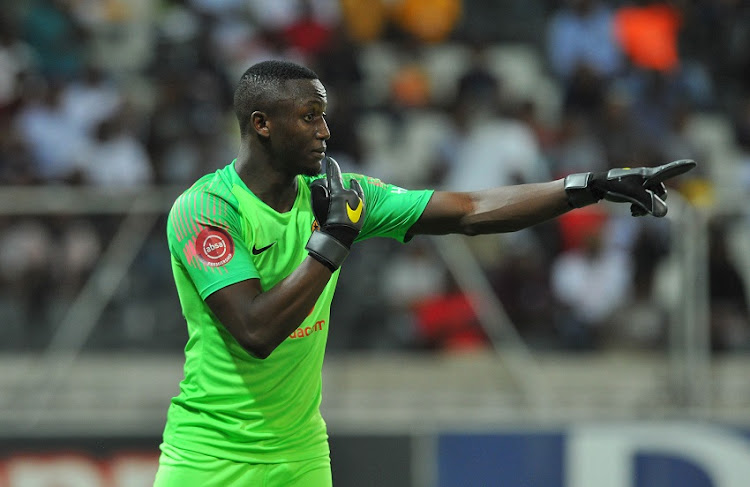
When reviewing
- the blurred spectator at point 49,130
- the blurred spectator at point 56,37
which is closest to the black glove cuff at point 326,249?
the blurred spectator at point 49,130

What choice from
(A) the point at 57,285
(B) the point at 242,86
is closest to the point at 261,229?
(B) the point at 242,86

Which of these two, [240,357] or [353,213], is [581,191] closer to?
[353,213]

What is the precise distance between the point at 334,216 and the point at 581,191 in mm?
917

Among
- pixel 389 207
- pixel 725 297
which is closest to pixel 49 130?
pixel 725 297

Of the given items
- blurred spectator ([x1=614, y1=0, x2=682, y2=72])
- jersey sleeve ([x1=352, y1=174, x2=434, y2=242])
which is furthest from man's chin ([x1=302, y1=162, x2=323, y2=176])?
blurred spectator ([x1=614, y1=0, x2=682, y2=72])

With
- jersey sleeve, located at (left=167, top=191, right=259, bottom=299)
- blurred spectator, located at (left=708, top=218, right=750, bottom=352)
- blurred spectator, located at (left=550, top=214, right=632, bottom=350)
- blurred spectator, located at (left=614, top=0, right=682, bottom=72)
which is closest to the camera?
jersey sleeve, located at (left=167, top=191, right=259, bottom=299)

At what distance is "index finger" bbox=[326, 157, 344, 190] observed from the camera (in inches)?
152

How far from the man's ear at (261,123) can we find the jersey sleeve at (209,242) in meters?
0.27

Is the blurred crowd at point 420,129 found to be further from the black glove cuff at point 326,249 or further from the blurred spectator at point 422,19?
the black glove cuff at point 326,249

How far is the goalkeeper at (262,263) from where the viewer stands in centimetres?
381

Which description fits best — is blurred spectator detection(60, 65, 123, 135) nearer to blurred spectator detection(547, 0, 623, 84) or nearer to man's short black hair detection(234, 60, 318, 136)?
blurred spectator detection(547, 0, 623, 84)

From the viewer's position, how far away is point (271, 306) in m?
3.62

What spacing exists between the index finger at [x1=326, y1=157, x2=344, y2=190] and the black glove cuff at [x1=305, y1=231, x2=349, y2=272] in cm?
20

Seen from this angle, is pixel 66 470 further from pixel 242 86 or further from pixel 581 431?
pixel 242 86
